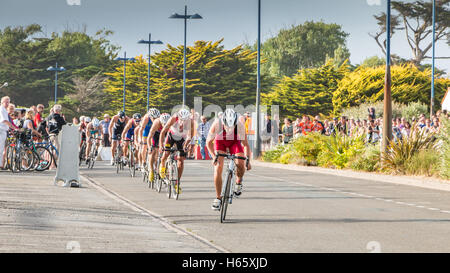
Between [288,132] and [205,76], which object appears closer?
[288,132]

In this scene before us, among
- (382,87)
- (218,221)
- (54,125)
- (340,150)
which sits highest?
(382,87)

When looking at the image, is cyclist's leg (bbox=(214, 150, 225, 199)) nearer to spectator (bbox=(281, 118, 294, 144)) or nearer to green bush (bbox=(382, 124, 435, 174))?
green bush (bbox=(382, 124, 435, 174))

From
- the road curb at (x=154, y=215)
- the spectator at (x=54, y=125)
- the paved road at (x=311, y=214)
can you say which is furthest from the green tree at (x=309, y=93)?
the road curb at (x=154, y=215)

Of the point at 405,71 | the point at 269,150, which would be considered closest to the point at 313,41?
the point at 405,71

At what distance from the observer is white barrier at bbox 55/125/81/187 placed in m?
17.5

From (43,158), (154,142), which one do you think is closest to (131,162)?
(43,158)

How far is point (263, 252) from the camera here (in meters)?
8.69

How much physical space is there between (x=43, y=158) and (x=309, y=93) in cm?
4185

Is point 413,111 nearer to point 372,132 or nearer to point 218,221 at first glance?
point 372,132

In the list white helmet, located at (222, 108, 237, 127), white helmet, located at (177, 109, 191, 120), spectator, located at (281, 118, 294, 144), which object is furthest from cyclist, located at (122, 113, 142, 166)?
spectator, located at (281, 118, 294, 144)

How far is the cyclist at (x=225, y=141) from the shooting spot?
12070mm

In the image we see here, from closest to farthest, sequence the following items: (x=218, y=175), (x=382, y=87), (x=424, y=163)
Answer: (x=218, y=175) → (x=424, y=163) → (x=382, y=87)

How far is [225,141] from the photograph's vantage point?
12531mm
